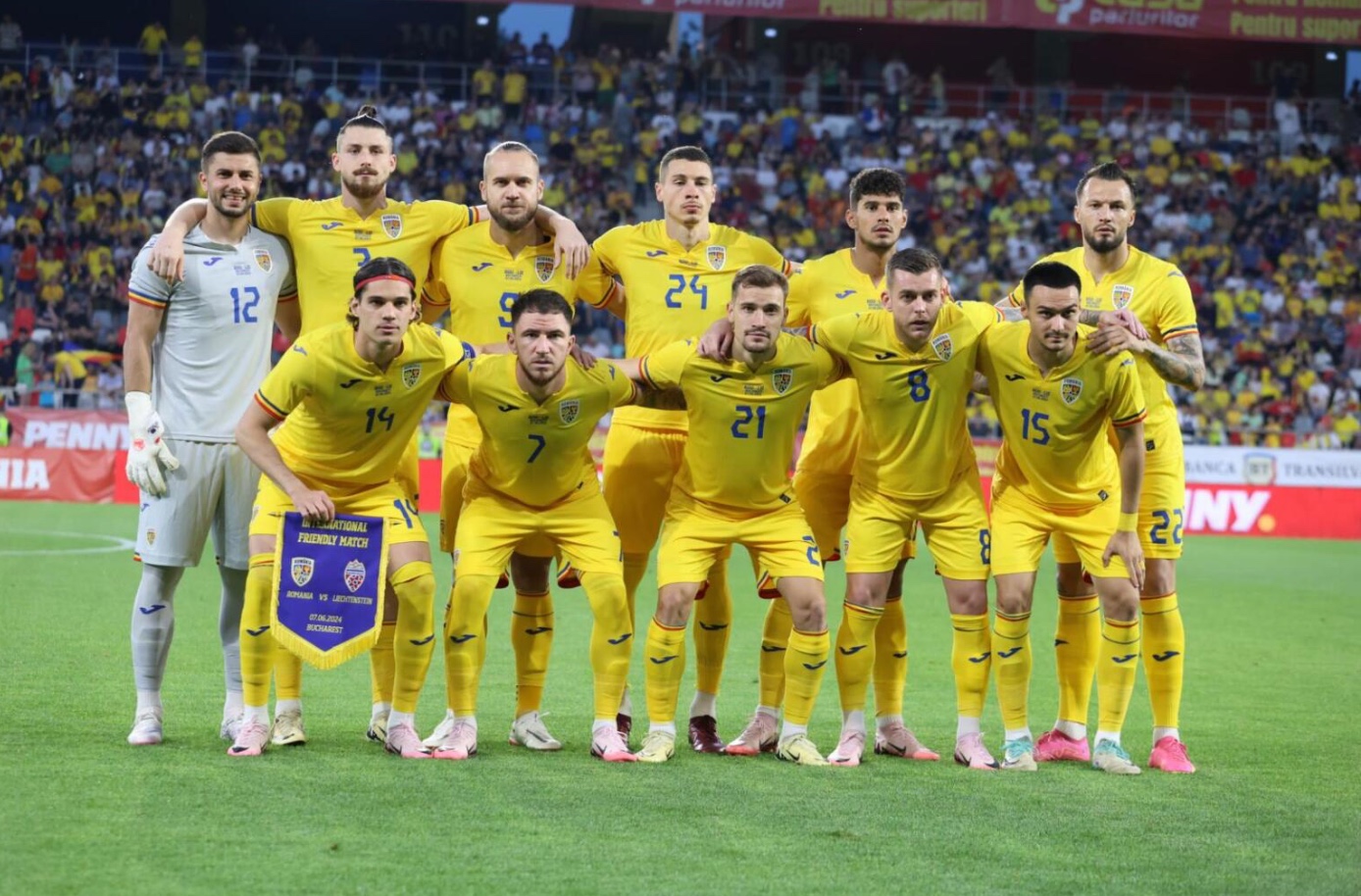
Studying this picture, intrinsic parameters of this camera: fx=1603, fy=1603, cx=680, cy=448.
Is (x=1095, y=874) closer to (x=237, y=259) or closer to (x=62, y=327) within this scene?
(x=237, y=259)

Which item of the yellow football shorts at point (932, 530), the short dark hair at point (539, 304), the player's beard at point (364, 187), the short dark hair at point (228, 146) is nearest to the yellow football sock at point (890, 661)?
the yellow football shorts at point (932, 530)

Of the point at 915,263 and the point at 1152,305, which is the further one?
the point at 1152,305

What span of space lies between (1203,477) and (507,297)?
17333 millimetres

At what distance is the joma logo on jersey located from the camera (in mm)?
6207

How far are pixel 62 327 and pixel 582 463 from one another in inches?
771

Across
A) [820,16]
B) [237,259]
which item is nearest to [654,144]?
[820,16]

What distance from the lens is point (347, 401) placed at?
20.6 feet

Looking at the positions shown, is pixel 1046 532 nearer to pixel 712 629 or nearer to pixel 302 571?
pixel 712 629

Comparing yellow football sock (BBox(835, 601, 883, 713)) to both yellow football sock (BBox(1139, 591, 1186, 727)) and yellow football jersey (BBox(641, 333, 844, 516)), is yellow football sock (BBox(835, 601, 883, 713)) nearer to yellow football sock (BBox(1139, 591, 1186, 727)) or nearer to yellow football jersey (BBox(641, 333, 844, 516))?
yellow football jersey (BBox(641, 333, 844, 516))

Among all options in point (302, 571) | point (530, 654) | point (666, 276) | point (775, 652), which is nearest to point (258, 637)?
point (302, 571)

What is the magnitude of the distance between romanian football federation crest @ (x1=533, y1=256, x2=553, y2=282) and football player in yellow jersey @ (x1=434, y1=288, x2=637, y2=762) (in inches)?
21.2

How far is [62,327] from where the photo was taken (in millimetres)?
24109

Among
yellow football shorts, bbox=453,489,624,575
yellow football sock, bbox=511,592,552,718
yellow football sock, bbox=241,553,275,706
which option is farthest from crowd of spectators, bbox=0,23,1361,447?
yellow football sock, bbox=241,553,275,706

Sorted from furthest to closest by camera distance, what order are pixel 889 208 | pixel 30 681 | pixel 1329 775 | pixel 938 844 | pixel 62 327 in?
1. pixel 62 327
2. pixel 30 681
3. pixel 889 208
4. pixel 1329 775
5. pixel 938 844
